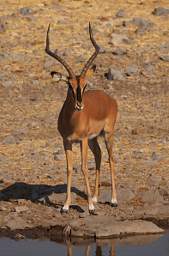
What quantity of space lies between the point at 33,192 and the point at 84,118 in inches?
60.6

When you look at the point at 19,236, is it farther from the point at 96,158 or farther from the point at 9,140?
the point at 9,140

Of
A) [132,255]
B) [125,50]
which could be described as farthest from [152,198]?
[125,50]

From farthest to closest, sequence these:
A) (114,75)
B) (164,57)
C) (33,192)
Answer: (164,57), (114,75), (33,192)

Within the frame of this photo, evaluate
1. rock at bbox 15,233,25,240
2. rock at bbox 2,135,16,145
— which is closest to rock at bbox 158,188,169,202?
rock at bbox 15,233,25,240

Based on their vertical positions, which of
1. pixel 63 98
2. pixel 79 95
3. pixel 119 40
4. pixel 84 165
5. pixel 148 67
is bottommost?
pixel 63 98

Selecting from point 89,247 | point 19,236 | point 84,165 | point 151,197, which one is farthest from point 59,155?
point 89,247

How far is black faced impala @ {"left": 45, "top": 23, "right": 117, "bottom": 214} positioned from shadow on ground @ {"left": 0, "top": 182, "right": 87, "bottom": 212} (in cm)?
57

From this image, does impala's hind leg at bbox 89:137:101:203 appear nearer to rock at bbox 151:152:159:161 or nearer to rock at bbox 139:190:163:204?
rock at bbox 139:190:163:204

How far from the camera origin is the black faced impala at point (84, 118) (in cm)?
1349

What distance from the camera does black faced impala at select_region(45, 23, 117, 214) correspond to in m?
13.5

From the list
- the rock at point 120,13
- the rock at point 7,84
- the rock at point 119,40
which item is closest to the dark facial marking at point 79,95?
the rock at point 7,84

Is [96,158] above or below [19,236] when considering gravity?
above

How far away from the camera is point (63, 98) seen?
837 inches

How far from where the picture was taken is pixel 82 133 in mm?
14039
